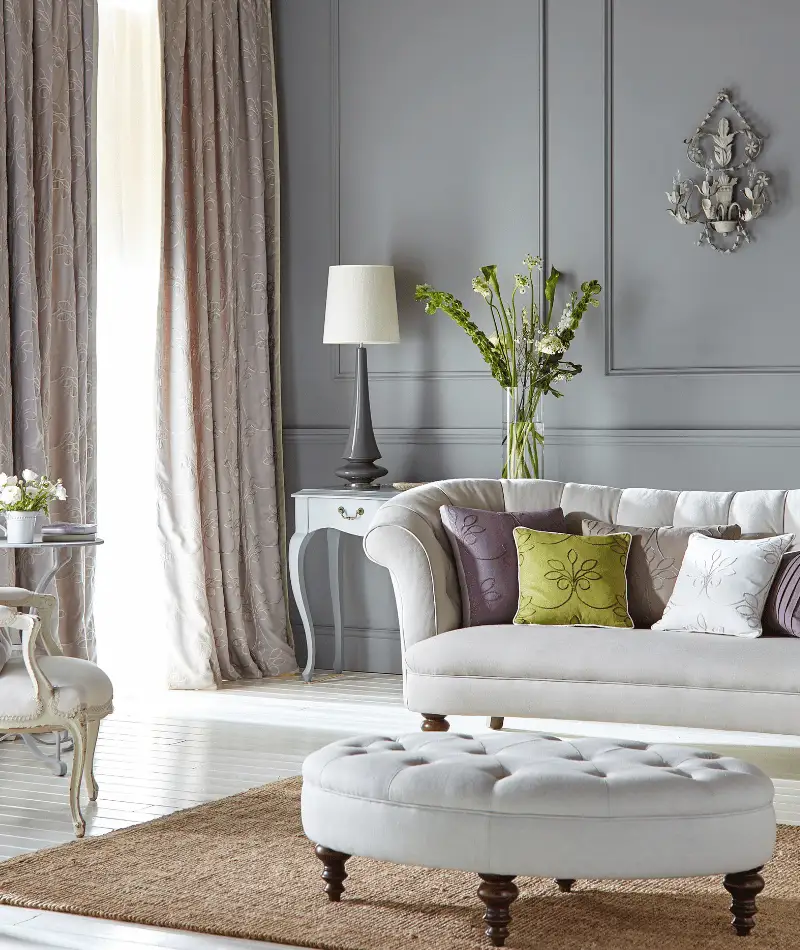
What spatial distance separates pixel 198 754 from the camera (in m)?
4.39

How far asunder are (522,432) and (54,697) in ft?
7.89

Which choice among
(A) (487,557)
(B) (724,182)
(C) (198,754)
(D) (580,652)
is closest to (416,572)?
(A) (487,557)

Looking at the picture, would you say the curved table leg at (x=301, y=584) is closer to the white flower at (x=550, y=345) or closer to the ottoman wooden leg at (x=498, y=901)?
the white flower at (x=550, y=345)

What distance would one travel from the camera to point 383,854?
2773 mm

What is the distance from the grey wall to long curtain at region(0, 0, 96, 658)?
1.34 metres

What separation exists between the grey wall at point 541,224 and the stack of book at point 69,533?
6.29 feet

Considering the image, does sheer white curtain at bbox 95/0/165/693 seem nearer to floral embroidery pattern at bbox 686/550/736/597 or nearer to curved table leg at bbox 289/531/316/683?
curved table leg at bbox 289/531/316/683

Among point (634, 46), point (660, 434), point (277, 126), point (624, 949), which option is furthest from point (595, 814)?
point (277, 126)

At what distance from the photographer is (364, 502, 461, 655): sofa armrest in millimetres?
4418

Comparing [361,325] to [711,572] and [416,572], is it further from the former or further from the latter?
[711,572]

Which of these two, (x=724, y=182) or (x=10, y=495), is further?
(x=724, y=182)

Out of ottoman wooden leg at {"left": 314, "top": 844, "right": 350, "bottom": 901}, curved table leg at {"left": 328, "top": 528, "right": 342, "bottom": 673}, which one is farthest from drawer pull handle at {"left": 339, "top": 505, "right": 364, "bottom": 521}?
ottoman wooden leg at {"left": 314, "top": 844, "right": 350, "bottom": 901}

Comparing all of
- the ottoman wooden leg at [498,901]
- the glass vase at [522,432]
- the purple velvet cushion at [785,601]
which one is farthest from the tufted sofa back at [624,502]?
the ottoman wooden leg at [498,901]

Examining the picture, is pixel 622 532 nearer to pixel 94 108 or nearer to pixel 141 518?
pixel 141 518
